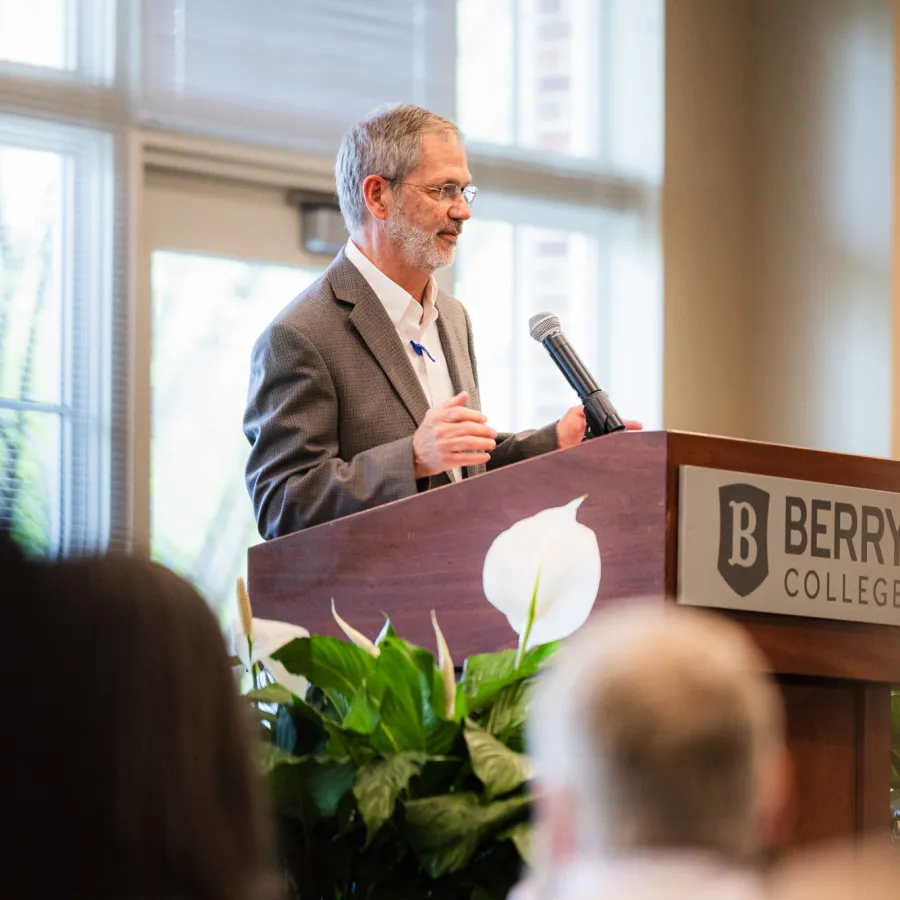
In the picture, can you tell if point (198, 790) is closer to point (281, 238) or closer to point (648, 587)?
point (648, 587)

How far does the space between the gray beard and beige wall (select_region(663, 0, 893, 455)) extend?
2.49 metres

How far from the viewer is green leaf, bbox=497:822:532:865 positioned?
158cm

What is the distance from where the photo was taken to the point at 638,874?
1.05m

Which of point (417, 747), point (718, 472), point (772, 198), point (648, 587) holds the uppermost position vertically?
point (772, 198)

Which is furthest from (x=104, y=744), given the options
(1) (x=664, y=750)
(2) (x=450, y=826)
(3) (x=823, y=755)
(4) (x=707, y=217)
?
(4) (x=707, y=217)

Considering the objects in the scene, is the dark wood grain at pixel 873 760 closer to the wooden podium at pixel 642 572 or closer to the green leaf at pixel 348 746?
the wooden podium at pixel 642 572

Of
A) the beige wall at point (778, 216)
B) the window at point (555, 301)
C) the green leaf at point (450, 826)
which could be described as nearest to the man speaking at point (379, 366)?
the green leaf at point (450, 826)

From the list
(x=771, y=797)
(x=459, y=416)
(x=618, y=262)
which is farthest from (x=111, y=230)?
(x=771, y=797)

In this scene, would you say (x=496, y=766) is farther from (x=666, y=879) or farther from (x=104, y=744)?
(x=104, y=744)

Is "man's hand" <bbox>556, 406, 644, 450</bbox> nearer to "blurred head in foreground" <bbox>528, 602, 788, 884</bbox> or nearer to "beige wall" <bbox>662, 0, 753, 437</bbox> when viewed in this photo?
"blurred head in foreground" <bbox>528, 602, 788, 884</bbox>

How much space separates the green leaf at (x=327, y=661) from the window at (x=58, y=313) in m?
2.31

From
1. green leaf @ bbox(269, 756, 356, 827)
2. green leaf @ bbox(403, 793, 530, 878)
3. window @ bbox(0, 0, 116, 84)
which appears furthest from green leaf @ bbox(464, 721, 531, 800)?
window @ bbox(0, 0, 116, 84)

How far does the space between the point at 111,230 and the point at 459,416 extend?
226 cm

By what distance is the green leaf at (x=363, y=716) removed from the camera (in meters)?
1.71
